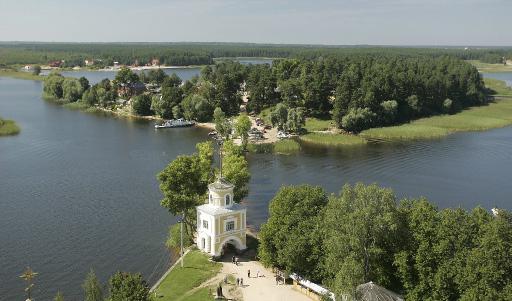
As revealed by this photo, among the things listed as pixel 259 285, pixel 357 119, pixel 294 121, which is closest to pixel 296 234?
pixel 259 285

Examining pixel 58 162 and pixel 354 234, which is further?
pixel 58 162

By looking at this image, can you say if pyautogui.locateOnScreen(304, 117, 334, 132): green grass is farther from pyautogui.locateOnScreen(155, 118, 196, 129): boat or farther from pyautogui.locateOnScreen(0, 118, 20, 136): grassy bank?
pyautogui.locateOnScreen(0, 118, 20, 136): grassy bank

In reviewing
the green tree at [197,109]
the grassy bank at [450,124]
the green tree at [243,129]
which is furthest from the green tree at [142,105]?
the grassy bank at [450,124]

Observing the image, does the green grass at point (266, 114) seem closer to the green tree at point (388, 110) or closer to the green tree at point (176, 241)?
the green tree at point (388, 110)

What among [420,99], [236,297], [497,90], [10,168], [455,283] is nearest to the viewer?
[455,283]

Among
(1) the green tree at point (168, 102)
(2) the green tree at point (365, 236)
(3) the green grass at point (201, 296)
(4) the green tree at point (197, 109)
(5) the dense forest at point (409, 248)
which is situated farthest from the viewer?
(1) the green tree at point (168, 102)

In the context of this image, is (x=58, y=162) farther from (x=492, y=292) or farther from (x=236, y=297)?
(x=492, y=292)

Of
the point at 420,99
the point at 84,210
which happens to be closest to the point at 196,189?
the point at 84,210
